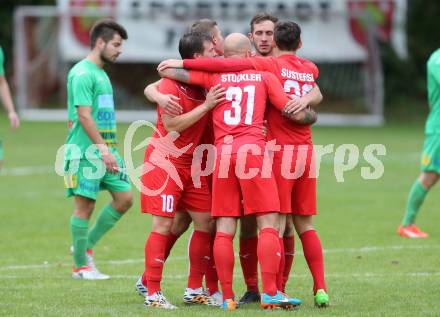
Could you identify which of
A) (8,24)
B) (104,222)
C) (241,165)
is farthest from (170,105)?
(8,24)

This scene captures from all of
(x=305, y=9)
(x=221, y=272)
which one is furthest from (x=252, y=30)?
(x=305, y=9)

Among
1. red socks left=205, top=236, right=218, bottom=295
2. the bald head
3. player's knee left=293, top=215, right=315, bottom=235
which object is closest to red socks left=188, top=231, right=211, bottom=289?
red socks left=205, top=236, right=218, bottom=295

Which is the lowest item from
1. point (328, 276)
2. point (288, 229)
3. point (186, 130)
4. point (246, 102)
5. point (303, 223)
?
point (328, 276)

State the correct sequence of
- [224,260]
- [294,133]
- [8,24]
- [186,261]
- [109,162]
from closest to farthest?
[224,260]
[294,133]
[109,162]
[186,261]
[8,24]

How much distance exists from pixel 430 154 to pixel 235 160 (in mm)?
4455

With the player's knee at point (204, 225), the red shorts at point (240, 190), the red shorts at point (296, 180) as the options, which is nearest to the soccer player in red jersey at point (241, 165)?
the red shorts at point (240, 190)

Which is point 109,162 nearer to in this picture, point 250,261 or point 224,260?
point 250,261

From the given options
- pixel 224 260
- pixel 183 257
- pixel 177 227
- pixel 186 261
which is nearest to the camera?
pixel 224 260

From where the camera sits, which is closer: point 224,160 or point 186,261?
point 224,160

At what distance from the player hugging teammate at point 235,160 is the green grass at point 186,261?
1.15 ft

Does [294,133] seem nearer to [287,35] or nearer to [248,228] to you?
[287,35]

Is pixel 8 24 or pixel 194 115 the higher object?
pixel 194 115

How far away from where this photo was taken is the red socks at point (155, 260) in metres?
7.52

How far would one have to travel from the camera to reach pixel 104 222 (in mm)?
9578
